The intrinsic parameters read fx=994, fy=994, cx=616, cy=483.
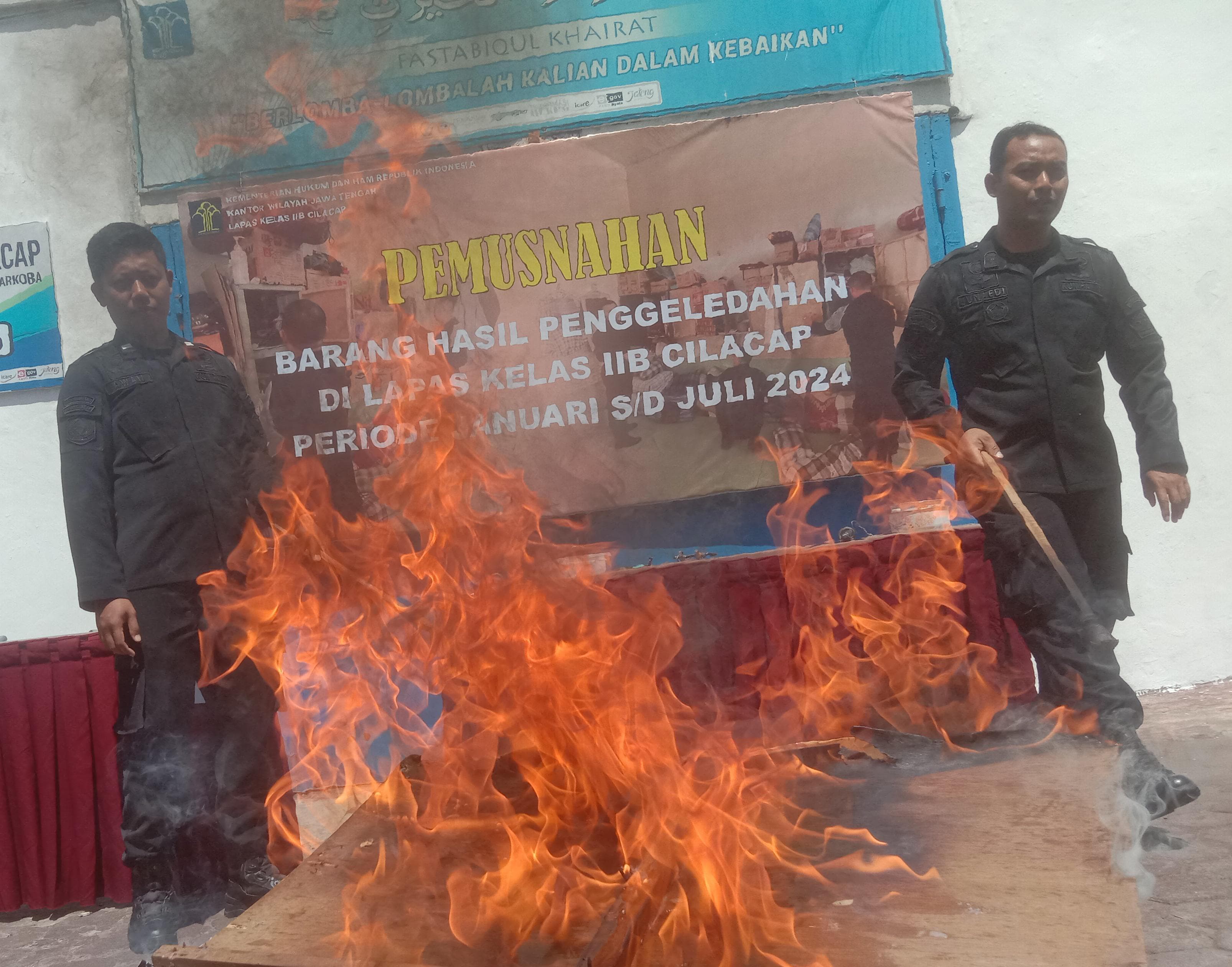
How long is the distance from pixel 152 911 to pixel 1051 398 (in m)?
3.99

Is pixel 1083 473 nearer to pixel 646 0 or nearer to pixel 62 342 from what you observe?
pixel 646 0

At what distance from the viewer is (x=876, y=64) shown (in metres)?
5.36

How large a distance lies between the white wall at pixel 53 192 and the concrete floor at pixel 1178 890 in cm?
203

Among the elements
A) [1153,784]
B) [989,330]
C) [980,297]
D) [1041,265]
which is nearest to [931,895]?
[1153,784]

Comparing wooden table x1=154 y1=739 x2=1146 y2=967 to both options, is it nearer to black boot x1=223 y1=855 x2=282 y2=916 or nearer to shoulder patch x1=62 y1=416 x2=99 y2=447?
black boot x1=223 y1=855 x2=282 y2=916

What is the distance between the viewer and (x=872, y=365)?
17.5ft

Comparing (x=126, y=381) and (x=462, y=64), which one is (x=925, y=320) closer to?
(x=462, y=64)

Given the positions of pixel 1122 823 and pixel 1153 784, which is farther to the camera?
pixel 1153 784

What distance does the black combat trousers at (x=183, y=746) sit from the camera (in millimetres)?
3855

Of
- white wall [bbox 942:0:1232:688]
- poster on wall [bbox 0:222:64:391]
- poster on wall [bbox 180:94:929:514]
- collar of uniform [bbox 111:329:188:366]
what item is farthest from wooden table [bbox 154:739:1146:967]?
poster on wall [bbox 0:222:64:391]

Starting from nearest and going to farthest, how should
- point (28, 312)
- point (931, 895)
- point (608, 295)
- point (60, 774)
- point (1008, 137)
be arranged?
point (931, 895), point (1008, 137), point (60, 774), point (608, 295), point (28, 312)

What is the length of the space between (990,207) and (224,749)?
4621 millimetres

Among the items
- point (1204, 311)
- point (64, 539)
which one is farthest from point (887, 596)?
point (64, 539)

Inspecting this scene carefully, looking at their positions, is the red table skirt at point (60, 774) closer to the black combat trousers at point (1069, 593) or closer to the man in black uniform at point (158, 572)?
the man in black uniform at point (158, 572)
